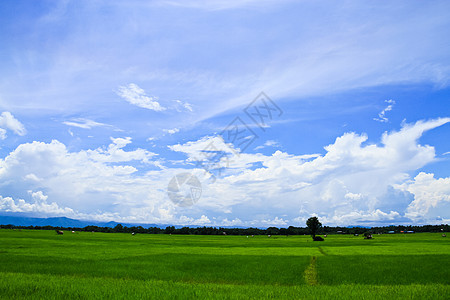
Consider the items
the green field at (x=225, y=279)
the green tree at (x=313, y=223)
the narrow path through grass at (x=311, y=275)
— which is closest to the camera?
the green field at (x=225, y=279)

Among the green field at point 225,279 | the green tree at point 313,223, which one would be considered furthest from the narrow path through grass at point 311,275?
the green tree at point 313,223

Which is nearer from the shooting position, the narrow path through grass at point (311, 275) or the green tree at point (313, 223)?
the narrow path through grass at point (311, 275)

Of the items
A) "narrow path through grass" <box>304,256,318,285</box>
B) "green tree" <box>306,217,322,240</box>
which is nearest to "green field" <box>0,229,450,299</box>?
"narrow path through grass" <box>304,256,318,285</box>

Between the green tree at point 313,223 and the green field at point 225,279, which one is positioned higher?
the green field at point 225,279

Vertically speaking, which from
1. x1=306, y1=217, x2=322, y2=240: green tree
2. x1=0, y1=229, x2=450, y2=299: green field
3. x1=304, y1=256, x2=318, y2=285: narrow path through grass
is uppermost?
x1=0, y1=229, x2=450, y2=299: green field

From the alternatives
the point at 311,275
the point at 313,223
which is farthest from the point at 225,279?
the point at 313,223

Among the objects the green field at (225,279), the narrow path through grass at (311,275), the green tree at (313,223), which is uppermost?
the green field at (225,279)

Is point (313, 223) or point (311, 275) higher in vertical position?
point (311, 275)

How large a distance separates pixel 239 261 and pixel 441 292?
1420 cm

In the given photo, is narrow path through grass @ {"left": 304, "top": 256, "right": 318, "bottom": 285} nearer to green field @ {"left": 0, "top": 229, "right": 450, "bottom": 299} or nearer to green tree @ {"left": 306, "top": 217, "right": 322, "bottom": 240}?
green field @ {"left": 0, "top": 229, "right": 450, "bottom": 299}

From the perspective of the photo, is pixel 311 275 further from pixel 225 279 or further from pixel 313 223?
pixel 313 223

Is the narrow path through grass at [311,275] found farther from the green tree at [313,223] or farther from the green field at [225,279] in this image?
the green tree at [313,223]

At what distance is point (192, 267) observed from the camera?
21.1m

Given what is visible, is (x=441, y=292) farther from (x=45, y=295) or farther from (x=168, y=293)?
(x=45, y=295)
